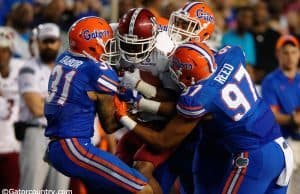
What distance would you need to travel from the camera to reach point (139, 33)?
19.4 ft

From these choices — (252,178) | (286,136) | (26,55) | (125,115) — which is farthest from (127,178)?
(26,55)

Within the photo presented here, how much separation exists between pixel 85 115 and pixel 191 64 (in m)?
0.77

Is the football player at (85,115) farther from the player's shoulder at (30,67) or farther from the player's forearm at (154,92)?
the player's shoulder at (30,67)

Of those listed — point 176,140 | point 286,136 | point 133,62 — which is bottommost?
point 286,136

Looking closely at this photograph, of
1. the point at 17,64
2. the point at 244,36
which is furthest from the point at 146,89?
the point at 244,36

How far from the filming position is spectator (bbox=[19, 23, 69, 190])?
7.67m

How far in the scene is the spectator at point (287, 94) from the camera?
25.9ft

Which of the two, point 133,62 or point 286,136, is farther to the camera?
point 286,136

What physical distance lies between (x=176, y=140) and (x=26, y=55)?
439cm

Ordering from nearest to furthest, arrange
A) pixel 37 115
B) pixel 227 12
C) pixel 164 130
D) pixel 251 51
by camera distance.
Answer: pixel 164 130, pixel 37 115, pixel 251 51, pixel 227 12

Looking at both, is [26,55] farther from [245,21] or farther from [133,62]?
[133,62]

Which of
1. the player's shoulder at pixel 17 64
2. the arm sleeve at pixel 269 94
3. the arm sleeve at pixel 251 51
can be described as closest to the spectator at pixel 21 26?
the player's shoulder at pixel 17 64

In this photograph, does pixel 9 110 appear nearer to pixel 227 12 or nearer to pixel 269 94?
pixel 269 94

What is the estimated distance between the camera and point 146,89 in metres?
5.93
